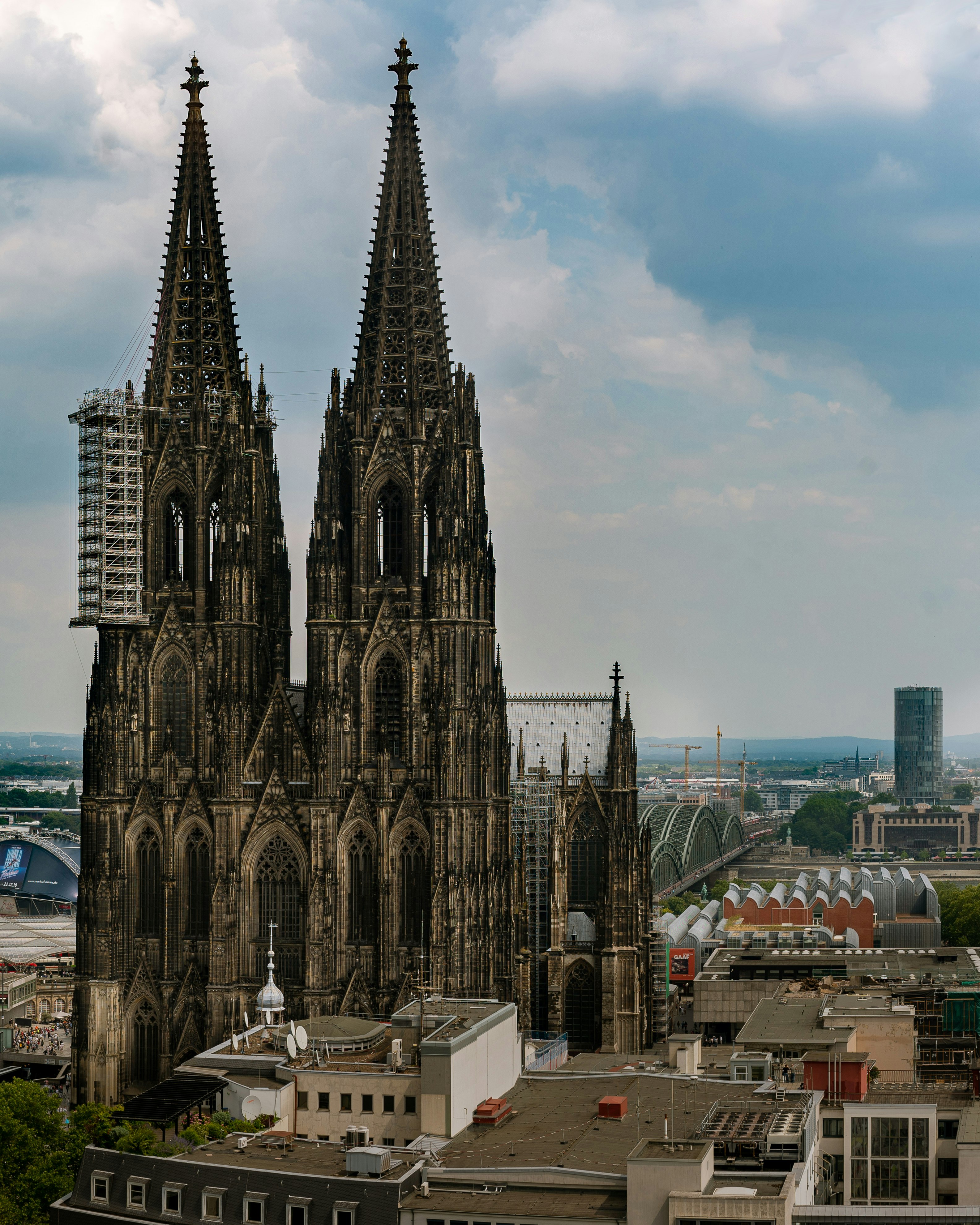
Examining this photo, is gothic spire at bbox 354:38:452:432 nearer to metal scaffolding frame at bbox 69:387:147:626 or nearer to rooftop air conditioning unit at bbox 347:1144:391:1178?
metal scaffolding frame at bbox 69:387:147:626

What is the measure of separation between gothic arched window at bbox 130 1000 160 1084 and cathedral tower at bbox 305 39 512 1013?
33.3 ft

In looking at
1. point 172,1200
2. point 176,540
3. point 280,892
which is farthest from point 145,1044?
point 172,1200

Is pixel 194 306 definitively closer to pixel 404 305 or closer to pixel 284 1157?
pixel 404 305

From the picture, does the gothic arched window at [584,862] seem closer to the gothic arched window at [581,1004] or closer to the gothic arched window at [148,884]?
the gothic arched window at [581,1004]

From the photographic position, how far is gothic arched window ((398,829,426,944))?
352 ft

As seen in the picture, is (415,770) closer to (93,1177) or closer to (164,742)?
(164,742)

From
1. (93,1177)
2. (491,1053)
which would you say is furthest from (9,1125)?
(491,1053)

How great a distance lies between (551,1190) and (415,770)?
42.6 meters

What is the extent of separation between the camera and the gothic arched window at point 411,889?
107 metres

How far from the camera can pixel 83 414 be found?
11356 centimetres

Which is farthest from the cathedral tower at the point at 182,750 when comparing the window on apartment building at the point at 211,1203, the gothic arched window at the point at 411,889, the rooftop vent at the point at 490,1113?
the window on apartment building at the point at 211,1203

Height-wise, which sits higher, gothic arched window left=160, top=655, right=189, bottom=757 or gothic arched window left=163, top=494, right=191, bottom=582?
gothic arched window left=163, top=494, right=191, bottom=582

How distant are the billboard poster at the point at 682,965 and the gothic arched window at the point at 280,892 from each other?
5230 centimetres

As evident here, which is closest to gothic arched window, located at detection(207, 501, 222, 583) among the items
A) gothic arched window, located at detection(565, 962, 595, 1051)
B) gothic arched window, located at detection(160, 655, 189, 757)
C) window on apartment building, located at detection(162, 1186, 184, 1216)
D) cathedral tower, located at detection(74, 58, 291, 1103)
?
cathedral tower, located at detection(74, 58, 291, 1103)
